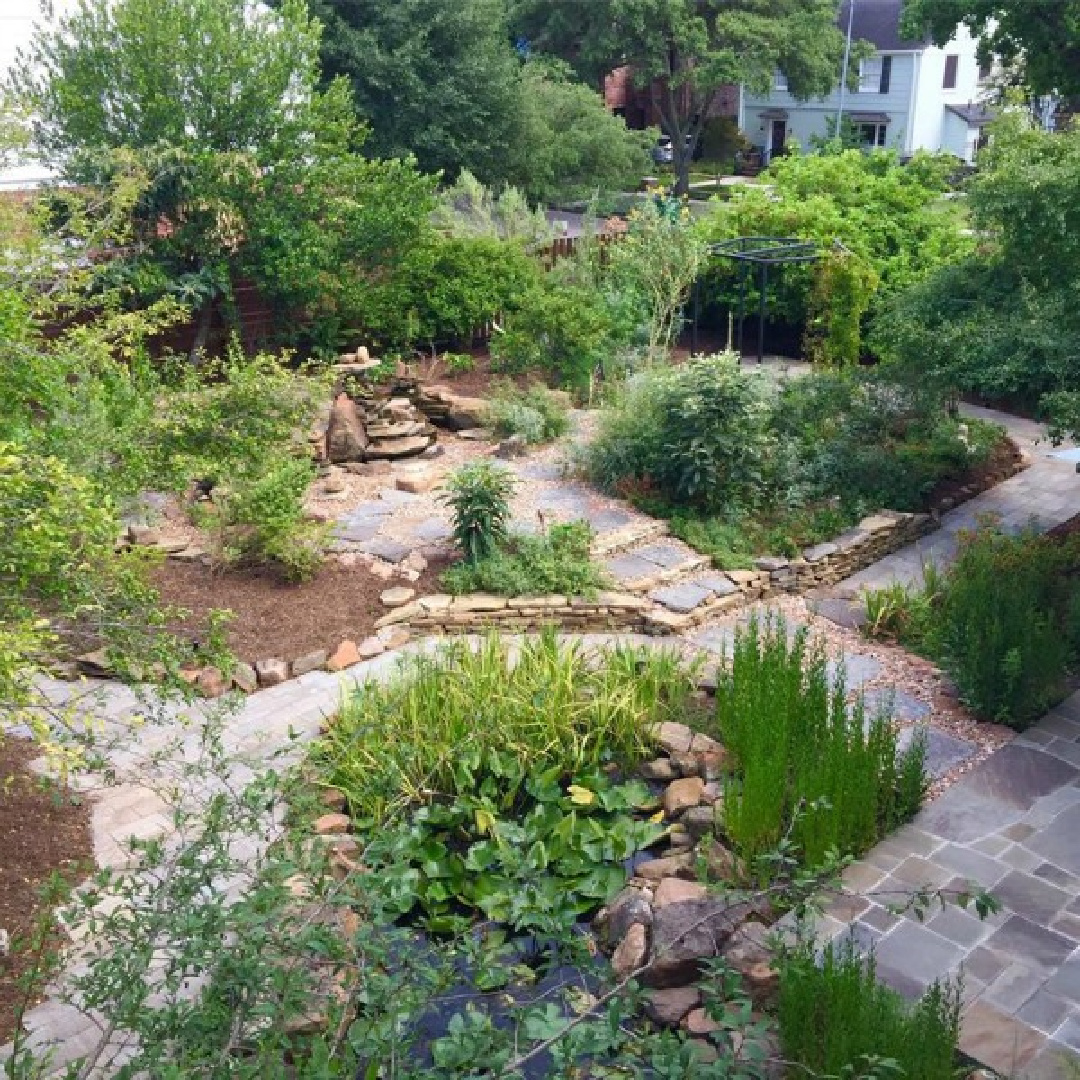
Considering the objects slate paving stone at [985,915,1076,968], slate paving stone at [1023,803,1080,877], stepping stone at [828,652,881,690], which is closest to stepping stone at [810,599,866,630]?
stepping stone at [828,652,881,690]

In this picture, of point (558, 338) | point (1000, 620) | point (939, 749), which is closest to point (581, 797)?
point (939, 749)

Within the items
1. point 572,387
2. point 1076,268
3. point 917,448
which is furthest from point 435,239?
point 1076,268

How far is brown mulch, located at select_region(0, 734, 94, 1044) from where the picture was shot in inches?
199

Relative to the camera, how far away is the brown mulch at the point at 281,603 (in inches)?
312

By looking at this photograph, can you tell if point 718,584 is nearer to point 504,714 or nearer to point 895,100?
point 504,714

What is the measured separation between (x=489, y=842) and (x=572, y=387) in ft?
23.2

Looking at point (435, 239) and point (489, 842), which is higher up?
point (435, 239)

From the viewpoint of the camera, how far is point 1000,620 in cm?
732

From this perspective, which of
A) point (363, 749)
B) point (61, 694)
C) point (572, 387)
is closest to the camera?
point (363, 749)

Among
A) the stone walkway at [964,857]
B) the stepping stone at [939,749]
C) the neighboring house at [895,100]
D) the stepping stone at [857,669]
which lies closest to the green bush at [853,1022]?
→ the stone walkway at [964,857]

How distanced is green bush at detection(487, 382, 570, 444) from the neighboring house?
2685cm

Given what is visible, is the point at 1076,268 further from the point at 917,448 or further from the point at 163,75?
the point at 163,75

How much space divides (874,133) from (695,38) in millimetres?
10875

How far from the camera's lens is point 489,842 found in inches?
242
